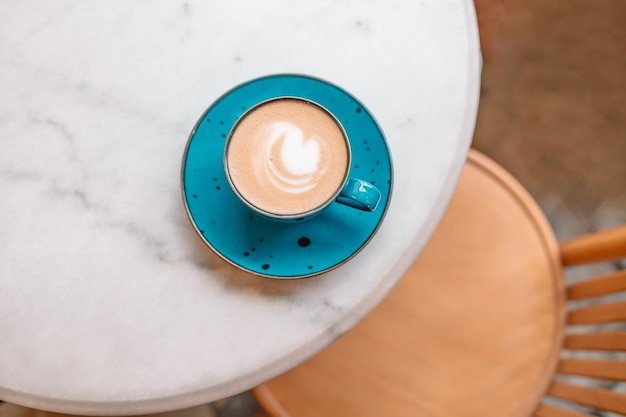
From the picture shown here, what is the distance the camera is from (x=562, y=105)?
1.47m

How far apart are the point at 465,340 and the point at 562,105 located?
2.86 ft

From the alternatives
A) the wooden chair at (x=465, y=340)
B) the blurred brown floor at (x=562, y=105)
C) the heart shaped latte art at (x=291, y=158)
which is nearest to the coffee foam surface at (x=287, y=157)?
the heart shaped latte art at (x=291, y=158)

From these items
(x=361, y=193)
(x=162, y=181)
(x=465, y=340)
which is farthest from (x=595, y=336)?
(x=162, y=181)

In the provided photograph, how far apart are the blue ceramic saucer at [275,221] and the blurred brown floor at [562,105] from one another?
35.0 inches

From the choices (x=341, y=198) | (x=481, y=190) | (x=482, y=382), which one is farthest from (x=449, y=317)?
(x=341, y=198)

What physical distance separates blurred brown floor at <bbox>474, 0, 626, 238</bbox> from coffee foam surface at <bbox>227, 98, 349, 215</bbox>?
94cm

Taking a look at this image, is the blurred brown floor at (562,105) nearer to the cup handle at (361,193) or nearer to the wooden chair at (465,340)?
the wooden chair at (465,340)

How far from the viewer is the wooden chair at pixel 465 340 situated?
0.85 metres

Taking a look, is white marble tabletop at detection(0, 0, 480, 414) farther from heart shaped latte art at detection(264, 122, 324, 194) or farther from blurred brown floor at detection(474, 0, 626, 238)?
blurred brown floor at detection(474, 0, 626, 238)

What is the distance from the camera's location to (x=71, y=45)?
681 millimetres

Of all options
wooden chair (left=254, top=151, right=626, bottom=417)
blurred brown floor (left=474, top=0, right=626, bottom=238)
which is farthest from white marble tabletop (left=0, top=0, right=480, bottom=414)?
blurred brown floor (left=474, top=0, right=626, bottom=238)

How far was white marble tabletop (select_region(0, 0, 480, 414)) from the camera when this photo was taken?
0.60 metres

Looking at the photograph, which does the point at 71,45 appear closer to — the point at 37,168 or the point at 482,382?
the point at 37,168

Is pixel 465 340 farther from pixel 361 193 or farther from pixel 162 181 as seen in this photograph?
pixel 162 181
